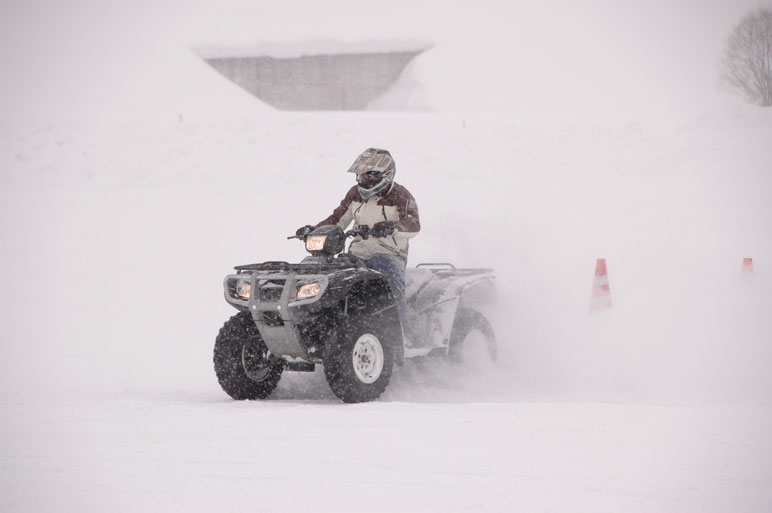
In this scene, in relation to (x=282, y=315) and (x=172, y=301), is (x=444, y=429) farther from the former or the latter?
(x=172, y=301)

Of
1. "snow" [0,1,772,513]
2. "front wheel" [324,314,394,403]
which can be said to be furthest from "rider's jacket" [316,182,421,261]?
"snow" [0,1,772,513]

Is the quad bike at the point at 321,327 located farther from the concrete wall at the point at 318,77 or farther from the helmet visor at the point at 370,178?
the concrete wall at the point at 318,77

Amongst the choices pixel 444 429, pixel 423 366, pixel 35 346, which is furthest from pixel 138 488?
pixel 35 346

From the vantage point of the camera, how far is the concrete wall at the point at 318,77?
34344mm

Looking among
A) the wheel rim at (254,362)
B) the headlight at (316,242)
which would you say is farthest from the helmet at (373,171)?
the wheel rim at (254,362)

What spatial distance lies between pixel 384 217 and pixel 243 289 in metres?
1.41

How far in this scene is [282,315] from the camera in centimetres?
662

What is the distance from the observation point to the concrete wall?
34.3 meters

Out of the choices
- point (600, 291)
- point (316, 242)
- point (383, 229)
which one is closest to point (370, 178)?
point (383, 229)

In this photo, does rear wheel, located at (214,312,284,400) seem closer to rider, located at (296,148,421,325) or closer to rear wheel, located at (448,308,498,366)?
rider, located at (296,148,421,325)

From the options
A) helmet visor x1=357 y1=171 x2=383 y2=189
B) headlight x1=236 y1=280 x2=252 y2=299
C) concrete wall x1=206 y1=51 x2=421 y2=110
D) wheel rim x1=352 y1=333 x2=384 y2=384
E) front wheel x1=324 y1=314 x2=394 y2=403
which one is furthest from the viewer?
concrete wall x1=206 y1=51 x2=421 y2=110

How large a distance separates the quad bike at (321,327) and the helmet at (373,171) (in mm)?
455

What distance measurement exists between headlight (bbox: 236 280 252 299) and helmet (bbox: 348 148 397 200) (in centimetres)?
132

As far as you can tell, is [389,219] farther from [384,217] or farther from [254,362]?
[254,362]
